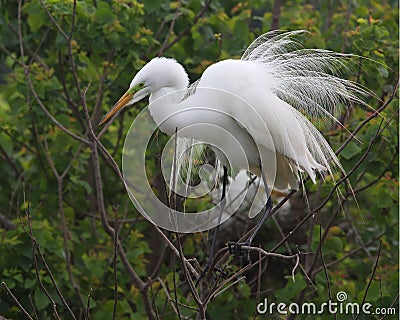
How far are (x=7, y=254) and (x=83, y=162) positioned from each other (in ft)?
1.96

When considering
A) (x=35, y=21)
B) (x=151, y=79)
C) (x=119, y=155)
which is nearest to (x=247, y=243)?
(x=151, y=79)

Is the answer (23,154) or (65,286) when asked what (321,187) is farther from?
(23,154)

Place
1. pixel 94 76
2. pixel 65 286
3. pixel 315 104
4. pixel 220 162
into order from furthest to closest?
1. pixel 94 76
2. pixel 65 286
3. pixel 220 162
4. pixel 315 104

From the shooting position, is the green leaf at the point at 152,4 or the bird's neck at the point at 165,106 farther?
the green leaf at the point at 152,4

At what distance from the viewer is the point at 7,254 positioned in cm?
327

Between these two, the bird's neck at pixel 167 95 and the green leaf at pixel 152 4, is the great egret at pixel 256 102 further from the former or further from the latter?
the green leaf at pixel 152 4

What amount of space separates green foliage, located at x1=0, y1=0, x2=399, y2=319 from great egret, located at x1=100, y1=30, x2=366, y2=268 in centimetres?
57

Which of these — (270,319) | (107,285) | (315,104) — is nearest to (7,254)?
(107,285)

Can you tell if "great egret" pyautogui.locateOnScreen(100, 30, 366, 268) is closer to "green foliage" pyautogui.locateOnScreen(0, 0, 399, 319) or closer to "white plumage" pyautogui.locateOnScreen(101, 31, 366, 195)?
"white plumage" pyautogui.locateOnScreen(101, 31, 366, 195)

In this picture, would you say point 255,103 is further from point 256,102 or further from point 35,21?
point 35,21

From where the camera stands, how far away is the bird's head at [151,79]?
2.29 meters

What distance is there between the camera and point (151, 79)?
231cm

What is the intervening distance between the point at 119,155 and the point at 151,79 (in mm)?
1504

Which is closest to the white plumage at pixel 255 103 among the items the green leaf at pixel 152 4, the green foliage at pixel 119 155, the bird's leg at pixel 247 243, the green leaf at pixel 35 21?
the bird's leg at pixel 247 243
